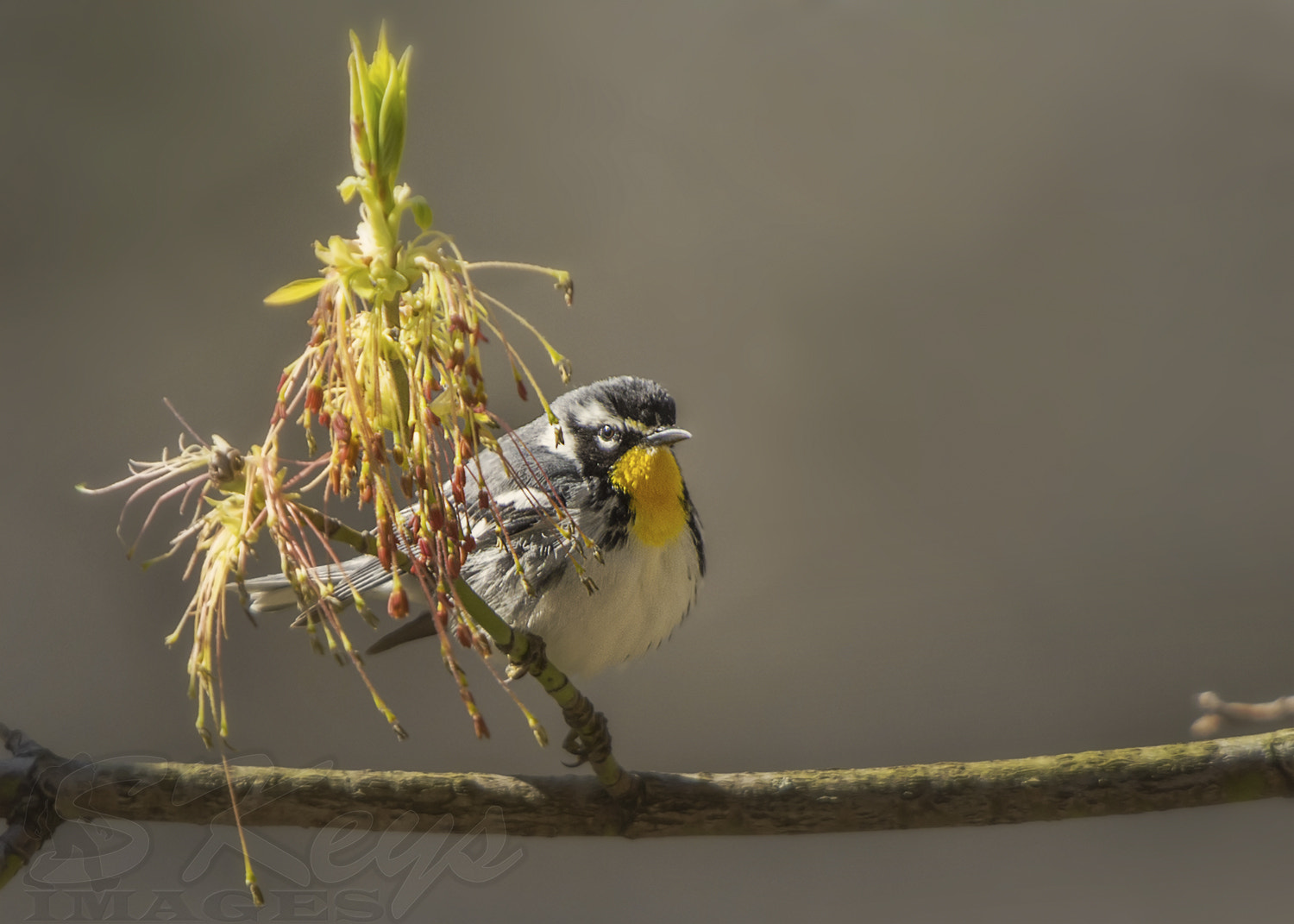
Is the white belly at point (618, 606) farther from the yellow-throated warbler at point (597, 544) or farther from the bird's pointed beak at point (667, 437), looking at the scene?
the bird's pointed beak at point (667, 437)

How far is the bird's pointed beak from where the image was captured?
36.1 inches

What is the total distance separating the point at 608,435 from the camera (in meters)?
1.01

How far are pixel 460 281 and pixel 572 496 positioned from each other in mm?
513

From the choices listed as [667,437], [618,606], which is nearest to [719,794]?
[618,606]

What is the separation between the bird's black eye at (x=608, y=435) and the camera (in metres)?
1.00

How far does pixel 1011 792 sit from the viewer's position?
2.97 feet

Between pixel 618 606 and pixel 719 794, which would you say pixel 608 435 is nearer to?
A: pixel 618 606

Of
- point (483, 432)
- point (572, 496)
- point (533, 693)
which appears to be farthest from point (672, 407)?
point (533, 693)

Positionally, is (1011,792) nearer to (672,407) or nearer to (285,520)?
(672,407)

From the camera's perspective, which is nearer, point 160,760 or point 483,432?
point 483,432

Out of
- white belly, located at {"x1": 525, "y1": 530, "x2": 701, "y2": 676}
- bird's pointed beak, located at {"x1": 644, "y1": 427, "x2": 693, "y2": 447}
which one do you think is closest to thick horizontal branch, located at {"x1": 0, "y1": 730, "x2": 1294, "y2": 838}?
white belly, located at {"x1": 525, "y1": 530, "x2": 701, "y2": 676}

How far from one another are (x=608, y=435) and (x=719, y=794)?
0.34m

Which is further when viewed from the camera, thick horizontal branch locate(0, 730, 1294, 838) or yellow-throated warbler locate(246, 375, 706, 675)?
yellow-throated warbler locate(246, 375, 706, 675)

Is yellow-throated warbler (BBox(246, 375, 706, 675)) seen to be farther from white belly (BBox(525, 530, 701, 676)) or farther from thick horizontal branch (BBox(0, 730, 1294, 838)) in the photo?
thick horizontal branch (BBox(0, 730, 1294, 838))
